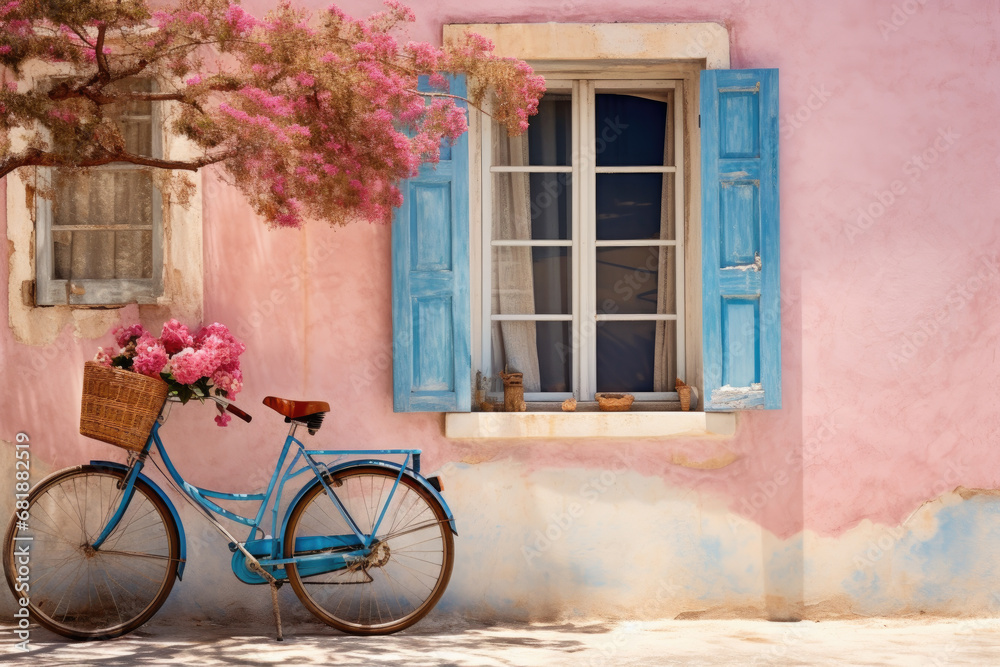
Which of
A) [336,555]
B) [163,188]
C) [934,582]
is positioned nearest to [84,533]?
[336,555]

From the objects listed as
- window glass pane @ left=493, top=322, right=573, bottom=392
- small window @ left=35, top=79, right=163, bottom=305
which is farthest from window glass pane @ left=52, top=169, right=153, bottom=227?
window glass pane @ left=493, top=322, right=573, bottom=392

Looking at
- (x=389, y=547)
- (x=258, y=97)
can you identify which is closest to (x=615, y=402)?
(x=389, y=547)

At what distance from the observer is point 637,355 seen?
4.90m

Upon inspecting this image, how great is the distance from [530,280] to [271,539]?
178 cm

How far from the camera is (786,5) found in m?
4.64

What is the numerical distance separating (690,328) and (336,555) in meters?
2.06

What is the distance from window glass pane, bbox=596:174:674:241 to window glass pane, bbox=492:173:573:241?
176mm

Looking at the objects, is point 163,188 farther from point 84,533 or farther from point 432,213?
point 84,533

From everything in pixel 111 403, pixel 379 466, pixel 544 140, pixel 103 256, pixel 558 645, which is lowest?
pixel 558 645

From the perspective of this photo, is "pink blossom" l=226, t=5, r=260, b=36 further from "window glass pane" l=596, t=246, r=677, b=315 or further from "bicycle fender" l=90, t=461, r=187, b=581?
"window glass pane" l=596, t=246, r=677, b=315

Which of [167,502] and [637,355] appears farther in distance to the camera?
[637,355]

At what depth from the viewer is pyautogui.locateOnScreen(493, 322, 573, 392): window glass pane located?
191 inches

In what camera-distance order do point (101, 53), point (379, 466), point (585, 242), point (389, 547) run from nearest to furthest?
1. point (101, 53)
2. point (379, 466)
3. point (389, 547)
4. point (585, 242)

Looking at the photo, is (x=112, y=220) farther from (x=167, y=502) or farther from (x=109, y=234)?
(x=167, y=502)
